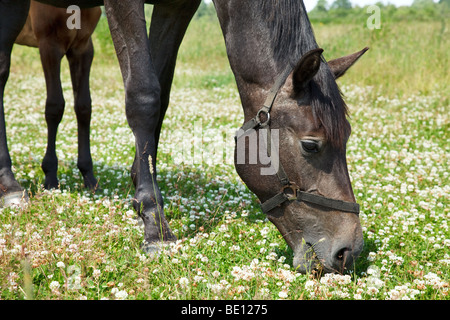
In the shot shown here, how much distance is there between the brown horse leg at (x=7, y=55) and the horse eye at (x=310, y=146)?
10.2 feet

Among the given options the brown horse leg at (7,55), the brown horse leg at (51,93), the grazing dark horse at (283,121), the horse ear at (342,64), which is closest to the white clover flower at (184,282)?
the grazing dark horse at (283,121)

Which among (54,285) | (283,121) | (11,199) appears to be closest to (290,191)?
(283,121)

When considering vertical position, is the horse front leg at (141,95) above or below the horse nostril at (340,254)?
above

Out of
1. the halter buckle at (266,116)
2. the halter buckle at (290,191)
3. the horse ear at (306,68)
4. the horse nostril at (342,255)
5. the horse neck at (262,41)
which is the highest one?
the horse neck at (262,41)

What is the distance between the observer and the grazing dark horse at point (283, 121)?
3301 mm

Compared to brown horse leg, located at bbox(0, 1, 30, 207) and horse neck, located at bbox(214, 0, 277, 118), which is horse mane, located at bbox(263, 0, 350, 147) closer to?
horse neck, located at bbox(214, 0, 277, 118)

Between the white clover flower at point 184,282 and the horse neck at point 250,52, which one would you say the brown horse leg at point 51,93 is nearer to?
the horse neck at point 250,52

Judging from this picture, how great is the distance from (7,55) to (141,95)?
2.10 metres

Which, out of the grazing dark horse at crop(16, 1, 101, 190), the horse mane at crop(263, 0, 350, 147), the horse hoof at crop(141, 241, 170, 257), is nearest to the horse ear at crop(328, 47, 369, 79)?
the horse mane at crop(263, 0, 350, 147)

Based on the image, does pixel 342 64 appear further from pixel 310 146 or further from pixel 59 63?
pixel 59 63

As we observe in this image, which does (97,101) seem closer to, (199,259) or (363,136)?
(363,136)

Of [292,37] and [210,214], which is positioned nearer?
[292,37]

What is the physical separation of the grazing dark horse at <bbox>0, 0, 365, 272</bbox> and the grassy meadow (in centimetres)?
29

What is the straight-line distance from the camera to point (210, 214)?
4.75 metres
